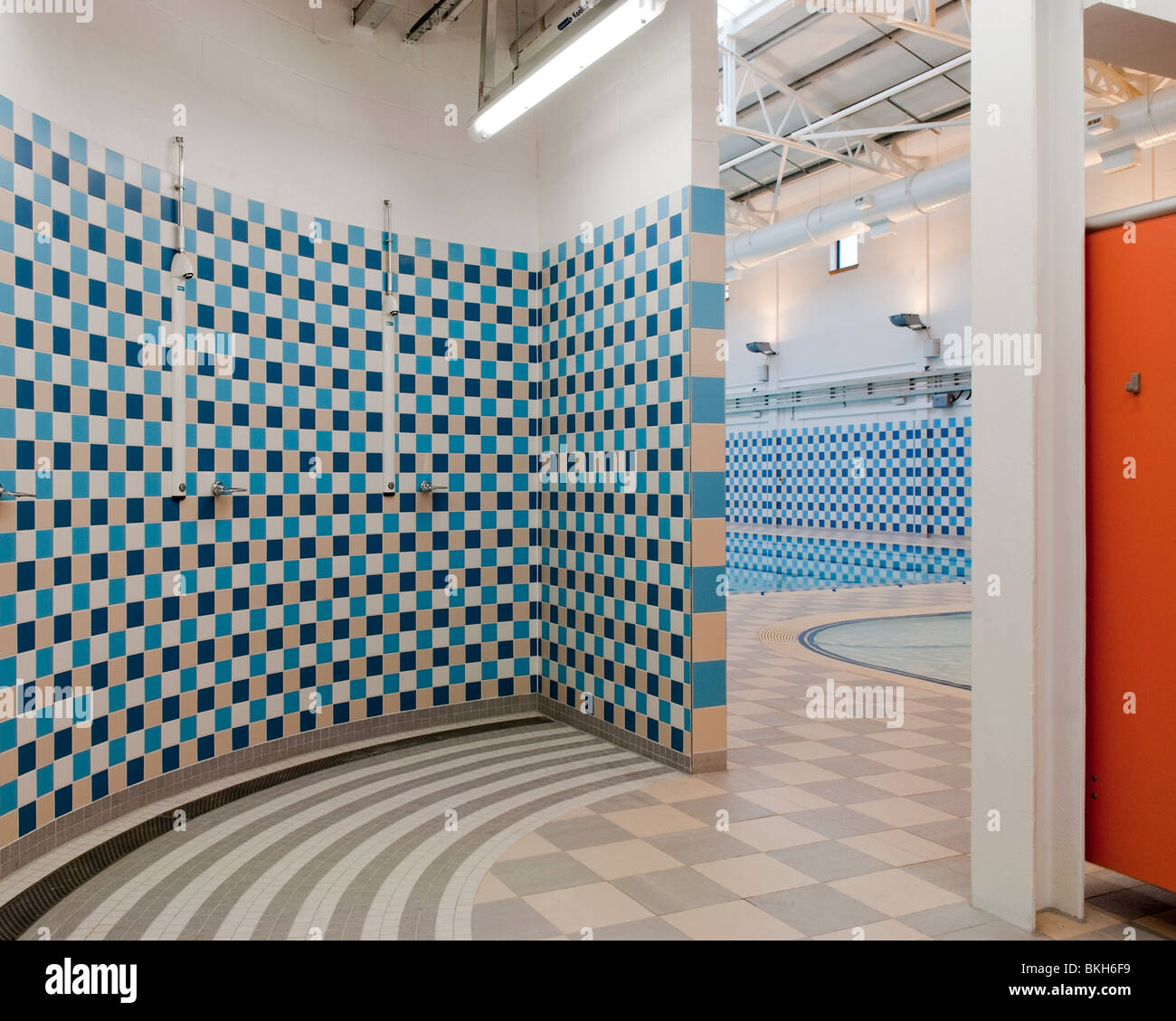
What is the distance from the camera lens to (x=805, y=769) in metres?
3.96

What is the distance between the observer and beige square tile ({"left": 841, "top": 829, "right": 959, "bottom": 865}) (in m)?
2.97

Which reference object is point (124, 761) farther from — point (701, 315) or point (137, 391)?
point (701, 315)

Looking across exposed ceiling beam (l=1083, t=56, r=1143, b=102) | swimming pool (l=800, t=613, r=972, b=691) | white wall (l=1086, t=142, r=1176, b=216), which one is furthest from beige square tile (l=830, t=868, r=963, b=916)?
white wall (l=1086, t=142, r=1176, b=216)

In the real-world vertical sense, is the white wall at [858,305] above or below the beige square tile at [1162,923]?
above

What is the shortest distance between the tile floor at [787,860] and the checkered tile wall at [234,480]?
1527 millimetres

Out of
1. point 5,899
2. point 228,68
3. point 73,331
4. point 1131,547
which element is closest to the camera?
point 1131,547

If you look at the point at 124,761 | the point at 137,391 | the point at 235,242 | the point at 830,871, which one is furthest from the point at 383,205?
the point at 830,871

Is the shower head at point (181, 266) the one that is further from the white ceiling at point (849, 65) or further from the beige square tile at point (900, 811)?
the white ceiling at point (849, 65)

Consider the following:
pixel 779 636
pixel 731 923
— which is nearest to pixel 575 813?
pixel 731 923

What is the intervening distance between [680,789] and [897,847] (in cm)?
93

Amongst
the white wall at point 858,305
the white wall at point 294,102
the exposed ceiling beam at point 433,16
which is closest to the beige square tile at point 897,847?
the white wall at point 294,102

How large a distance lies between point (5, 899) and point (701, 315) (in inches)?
127

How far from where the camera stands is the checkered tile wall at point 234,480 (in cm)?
300

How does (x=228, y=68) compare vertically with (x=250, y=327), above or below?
above
